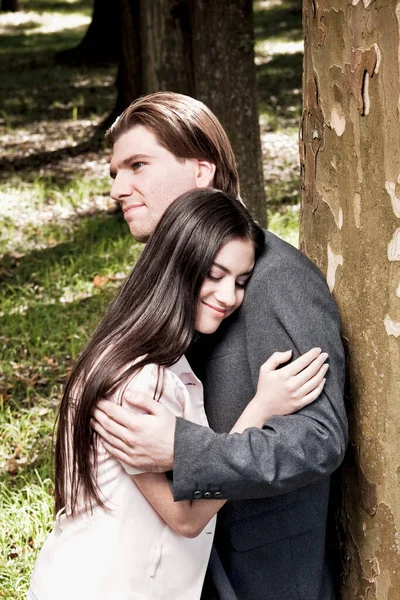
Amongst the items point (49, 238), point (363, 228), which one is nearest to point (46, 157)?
point (49, 238)

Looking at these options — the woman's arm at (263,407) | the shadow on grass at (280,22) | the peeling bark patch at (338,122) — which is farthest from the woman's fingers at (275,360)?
Result: the shadow on grass at (280,22)

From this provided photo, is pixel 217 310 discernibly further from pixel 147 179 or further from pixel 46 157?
pixel 46 157

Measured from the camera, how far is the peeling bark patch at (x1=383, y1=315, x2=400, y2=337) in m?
2.06

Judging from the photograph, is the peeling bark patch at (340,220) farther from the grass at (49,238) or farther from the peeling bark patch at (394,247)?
the grass at (49,238)

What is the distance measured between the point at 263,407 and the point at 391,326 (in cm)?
36

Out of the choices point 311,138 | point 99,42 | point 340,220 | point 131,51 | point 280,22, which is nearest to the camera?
point 340,220

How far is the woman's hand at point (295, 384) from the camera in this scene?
2055mm

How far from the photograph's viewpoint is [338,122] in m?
2.14

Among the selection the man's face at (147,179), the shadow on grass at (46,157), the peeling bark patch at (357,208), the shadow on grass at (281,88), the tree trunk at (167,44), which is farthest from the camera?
the shadow on grass at (281,88)

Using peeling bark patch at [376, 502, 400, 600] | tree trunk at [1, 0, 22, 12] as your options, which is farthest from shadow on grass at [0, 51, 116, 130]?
peeling bark patch at [376, 502, 400, 600]

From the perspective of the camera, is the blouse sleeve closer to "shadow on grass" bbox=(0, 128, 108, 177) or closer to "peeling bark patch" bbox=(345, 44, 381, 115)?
"peeling bark patch" bbox=(345, 44, 381, 115)

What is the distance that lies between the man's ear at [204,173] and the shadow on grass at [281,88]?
8.64m

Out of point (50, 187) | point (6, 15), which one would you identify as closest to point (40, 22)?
point (6, 15)

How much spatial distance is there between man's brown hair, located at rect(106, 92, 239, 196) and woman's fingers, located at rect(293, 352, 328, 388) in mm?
738
